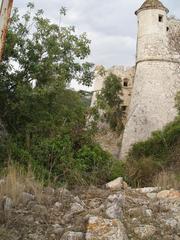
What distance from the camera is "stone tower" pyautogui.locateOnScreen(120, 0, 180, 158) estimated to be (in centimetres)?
2802

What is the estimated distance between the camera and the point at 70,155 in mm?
11070

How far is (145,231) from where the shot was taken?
5625 millimetres

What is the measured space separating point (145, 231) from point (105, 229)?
566 millimetres

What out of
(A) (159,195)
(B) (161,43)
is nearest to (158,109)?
(B) (161,43)

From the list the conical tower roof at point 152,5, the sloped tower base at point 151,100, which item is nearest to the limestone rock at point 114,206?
the sloped tower base at point 151,100

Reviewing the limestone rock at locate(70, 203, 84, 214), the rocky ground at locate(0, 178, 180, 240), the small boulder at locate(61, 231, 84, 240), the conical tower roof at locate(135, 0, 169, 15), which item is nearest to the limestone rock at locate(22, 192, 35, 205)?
the rocky ground at locate(0, 178, 180, 240)

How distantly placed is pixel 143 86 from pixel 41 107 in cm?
1791

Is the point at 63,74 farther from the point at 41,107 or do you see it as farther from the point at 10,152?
the point at 10,152

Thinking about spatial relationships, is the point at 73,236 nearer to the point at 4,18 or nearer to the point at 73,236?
the point at 73,236

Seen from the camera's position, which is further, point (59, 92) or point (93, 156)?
point (59, 92)

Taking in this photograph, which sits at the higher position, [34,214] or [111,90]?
[111,90]

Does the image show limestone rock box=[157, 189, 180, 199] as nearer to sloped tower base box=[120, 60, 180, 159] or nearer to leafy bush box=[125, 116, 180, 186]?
leafy bush box=[125, 116, 180, 186]

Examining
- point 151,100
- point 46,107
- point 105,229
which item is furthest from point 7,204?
point 151,100

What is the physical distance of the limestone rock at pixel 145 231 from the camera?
18.2ft
